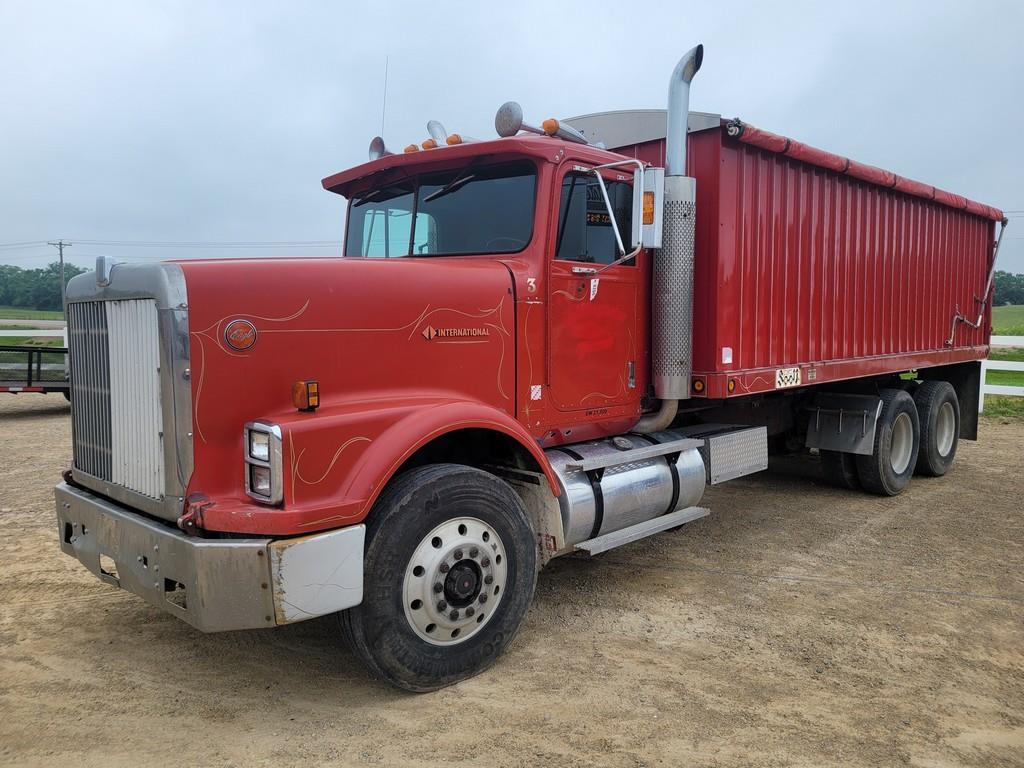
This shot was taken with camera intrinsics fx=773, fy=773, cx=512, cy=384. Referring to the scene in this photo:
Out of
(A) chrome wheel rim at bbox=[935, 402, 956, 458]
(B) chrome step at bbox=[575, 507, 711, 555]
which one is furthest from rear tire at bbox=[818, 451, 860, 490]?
(B) chrome step at bbox=[575, 507, 711, 555]

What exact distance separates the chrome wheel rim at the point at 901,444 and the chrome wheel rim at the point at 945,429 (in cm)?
97

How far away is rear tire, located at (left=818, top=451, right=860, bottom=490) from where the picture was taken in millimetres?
7633

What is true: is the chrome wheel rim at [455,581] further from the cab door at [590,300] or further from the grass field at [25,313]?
the grass field at [25,313]

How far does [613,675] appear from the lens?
3.68 meters

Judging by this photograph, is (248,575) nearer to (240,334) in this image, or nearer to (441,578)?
(441,578)

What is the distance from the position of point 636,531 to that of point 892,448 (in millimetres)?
4430

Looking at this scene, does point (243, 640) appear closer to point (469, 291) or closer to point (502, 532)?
point (502, 532)

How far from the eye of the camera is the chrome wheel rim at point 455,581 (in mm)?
3408

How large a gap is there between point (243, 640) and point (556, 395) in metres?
2.14

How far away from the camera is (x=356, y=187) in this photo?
5055 mm

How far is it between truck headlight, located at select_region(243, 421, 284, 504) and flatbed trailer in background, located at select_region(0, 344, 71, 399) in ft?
Result: 37.7

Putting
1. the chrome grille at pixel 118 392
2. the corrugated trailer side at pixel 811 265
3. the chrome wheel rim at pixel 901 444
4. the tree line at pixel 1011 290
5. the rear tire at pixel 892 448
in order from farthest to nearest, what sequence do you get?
the tree line at pixel 1011 290 < the chrome wheel rim at pixel 901 444 < the rear tire at pixel 892 448 < the corrugated trailer side at pixel 811 265 < the chrome grille at pixel 118 392

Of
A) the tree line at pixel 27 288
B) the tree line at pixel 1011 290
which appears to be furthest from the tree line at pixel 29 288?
the tree line at pixel 1011 290

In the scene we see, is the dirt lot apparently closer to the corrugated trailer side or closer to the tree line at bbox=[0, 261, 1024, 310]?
the corrugated trailer side
